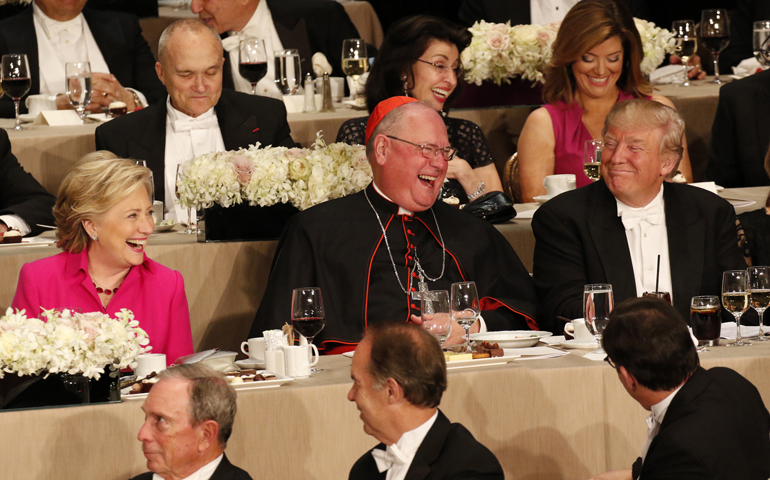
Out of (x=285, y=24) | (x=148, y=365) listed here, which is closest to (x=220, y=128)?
(x=285, y=24)

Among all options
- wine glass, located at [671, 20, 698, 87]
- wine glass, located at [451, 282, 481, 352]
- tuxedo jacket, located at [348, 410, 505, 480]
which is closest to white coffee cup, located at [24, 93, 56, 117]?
wine glass, located at [671, 20, 698, 87]

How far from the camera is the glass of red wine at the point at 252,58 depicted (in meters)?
5.88

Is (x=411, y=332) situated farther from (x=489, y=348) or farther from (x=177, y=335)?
(x=177, y=335)

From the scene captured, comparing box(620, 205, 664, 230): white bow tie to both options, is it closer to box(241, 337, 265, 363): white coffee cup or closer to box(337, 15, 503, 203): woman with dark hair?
box(337, 15, 503, 203): woman with dark hair

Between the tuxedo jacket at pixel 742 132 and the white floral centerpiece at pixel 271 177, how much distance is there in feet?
7.17

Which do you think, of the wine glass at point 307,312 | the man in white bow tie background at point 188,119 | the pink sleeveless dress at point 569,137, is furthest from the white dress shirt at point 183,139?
the wine glass at point 307,312

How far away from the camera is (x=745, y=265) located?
13.5 ft

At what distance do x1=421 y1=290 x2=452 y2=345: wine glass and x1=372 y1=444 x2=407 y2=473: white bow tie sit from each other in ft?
2.14

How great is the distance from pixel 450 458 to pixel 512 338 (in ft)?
3.34

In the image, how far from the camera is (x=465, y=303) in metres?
3.21

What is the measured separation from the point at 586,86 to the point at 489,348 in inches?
96.3

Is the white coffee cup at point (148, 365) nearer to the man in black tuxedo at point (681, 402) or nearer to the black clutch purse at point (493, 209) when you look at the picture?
the man in black tuxedo at point (681, 402)

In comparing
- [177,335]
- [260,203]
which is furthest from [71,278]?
[260,203]

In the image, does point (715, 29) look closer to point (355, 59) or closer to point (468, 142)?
point (468, 142)
